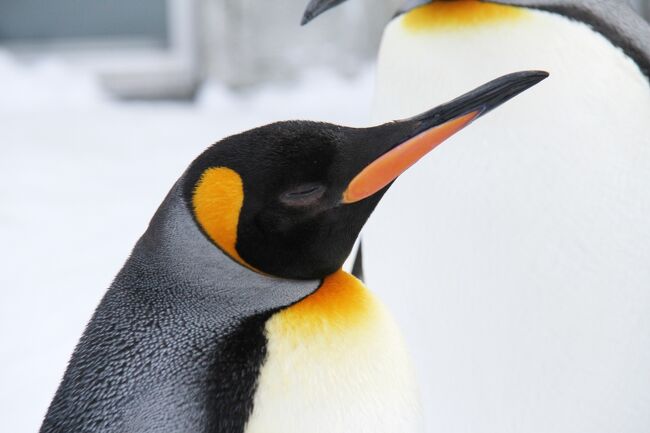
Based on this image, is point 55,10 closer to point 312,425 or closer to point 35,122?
point 35,122

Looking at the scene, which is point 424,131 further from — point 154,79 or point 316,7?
point 154,79

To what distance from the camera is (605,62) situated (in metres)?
1.10

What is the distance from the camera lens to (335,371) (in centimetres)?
80

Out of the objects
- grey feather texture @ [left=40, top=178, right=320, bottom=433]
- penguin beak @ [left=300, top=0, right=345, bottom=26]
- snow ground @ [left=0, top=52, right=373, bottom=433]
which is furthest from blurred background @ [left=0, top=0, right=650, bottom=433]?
grey feather texture @ [left=40, top=178, right=320, bottom=433]

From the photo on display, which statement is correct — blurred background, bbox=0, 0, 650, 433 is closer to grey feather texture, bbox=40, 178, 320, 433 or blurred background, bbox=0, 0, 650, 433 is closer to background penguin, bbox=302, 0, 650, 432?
background penguin, bbox=302, 0, 650, 432

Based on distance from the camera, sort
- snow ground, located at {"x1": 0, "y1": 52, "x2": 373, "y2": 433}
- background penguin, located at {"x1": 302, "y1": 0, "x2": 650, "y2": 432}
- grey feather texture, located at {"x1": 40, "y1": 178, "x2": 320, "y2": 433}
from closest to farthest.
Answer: grey feather texture, located at {"x1": 40, "y1": 178, "x2": 320, "y2": 433}
background penguin, located at {"x1": 302, "y1": 0, "x2": 650, "y2": 432}
snow ground, located at {"x1": 0, "y1": 52, "x2": 373, "y2": 433}

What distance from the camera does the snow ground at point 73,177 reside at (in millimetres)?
2078

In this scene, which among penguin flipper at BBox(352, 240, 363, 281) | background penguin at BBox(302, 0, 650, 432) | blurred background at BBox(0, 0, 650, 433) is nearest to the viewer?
background penguin at BBox(302, 0, 650, 432)

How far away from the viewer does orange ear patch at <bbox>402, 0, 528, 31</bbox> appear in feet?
3.74

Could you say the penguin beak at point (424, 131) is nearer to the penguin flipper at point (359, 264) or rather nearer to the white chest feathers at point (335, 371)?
the white chest feathers at point (335, 371)

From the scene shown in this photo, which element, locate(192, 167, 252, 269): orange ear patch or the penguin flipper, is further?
the penguin flipper

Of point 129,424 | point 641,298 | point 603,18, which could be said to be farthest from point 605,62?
point 129,424

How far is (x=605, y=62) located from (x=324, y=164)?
0.50 m

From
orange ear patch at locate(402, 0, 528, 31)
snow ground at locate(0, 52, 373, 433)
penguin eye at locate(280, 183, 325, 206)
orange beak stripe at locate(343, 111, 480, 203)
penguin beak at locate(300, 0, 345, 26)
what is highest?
penguin beak at locate(300, 0, 345, 26)
